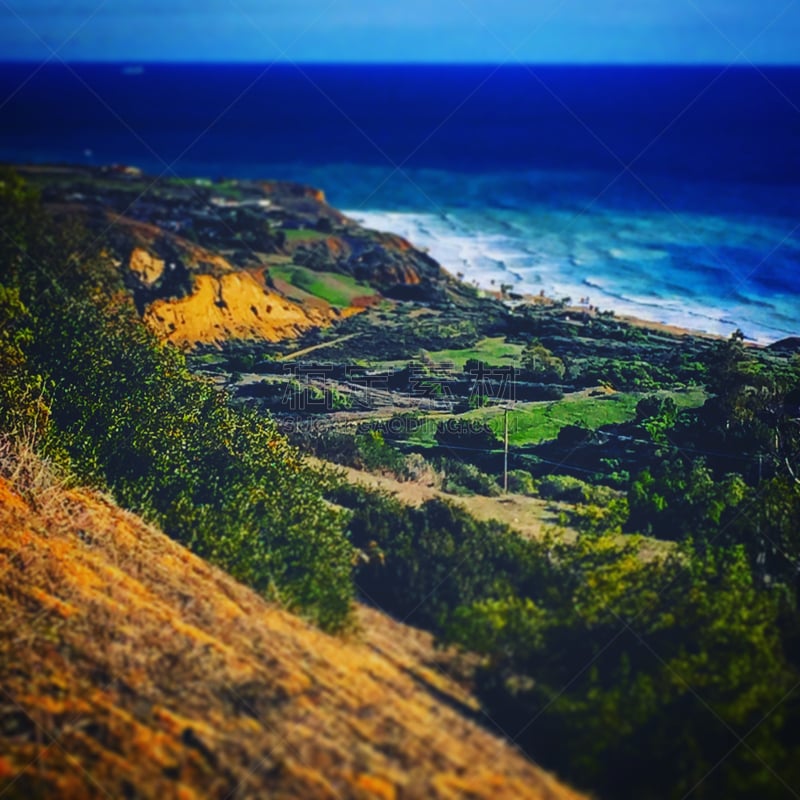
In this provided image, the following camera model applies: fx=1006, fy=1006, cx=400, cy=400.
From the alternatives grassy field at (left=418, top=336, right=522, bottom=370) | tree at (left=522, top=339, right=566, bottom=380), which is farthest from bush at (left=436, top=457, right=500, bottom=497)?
grassy field at (left=418, top=336, right=522, bottom=370)

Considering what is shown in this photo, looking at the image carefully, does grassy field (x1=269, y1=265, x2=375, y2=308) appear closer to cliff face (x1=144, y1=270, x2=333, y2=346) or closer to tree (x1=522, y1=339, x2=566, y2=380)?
cliff face (x1=144, y1=270, x2=333, y2=346)

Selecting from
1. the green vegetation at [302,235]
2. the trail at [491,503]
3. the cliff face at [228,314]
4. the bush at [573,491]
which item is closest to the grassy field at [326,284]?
the cliff face at [228,314]

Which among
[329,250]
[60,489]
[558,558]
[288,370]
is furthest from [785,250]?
[60,489]

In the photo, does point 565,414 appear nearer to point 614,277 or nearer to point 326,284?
point 326,284

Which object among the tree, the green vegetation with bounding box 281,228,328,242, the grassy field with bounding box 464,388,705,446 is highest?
the green vegetation with bounding box 281,228,328,242

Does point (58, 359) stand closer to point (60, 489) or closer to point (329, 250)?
point (60, 489)

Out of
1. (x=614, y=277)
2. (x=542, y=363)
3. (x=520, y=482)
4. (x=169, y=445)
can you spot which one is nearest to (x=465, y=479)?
(x=520, y=482)
